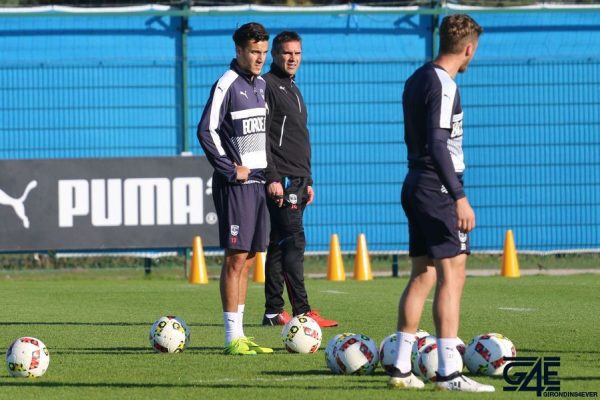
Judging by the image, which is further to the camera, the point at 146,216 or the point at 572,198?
the point at 572,198

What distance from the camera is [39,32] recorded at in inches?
787

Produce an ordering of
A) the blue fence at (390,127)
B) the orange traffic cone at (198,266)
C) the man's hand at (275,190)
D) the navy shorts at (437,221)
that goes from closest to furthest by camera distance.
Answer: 1. the navy shorts at (437,221)
2. the man's hand at (275,190)
3. the orange traffic cone at (198,266)
4. the blue fence at (390,127)

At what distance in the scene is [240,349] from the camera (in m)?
9.32

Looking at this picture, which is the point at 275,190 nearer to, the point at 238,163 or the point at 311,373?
the point at 238,163

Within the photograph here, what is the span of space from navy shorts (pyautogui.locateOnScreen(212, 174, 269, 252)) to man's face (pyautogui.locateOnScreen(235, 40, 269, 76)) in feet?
2.78

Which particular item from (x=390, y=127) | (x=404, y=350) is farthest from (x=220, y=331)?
(x=390, y=127)

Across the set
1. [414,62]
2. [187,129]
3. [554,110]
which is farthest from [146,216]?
[554,110]

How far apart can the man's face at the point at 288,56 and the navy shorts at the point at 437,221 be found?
13.5 ft

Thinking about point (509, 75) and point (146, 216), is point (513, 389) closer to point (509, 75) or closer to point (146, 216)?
point (146, 216)

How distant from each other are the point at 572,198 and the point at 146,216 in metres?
6.31

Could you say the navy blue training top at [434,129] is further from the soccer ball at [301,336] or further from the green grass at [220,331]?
the soccer ball at [301,336]

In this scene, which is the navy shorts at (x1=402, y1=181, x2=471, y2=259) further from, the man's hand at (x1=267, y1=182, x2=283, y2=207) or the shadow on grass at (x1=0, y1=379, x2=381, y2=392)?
the man's hand at (x1=267, y1=182, x2=283, y2=207)

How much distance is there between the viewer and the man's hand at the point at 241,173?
31.3 feet

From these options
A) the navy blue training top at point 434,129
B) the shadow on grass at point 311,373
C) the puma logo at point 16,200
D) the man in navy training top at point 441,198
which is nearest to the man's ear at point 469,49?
the man in navy training top at point 441,198
